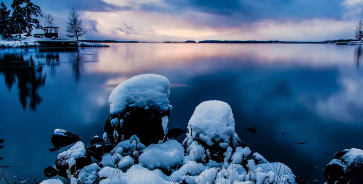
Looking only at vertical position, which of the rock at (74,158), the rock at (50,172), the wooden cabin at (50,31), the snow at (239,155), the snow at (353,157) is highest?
the wooden cabin at (50,31)

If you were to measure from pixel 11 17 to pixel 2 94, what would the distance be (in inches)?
2356

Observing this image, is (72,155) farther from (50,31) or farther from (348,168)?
(50,31)

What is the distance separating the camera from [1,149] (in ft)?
20.1

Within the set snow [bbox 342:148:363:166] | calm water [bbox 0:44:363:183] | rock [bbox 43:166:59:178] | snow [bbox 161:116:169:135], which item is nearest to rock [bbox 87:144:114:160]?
rock [bbox 43:166:59:178]

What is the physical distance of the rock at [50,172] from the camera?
16.0ft

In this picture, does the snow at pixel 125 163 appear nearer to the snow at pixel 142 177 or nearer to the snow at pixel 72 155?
the snow at pixel 142 177

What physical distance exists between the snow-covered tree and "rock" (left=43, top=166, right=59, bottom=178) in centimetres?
6781

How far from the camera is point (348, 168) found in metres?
4.11

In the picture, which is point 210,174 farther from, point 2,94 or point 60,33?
point 60,33

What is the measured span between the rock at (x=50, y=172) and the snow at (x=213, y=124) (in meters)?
3.10

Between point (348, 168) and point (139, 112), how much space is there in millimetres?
4420

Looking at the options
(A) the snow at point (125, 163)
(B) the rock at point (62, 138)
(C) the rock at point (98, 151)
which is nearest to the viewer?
(A) the snow at point (125, 163)

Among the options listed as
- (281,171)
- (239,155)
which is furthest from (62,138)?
(281,171)

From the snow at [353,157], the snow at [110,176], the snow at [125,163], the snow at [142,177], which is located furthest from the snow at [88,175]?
the snow at [353,157]
